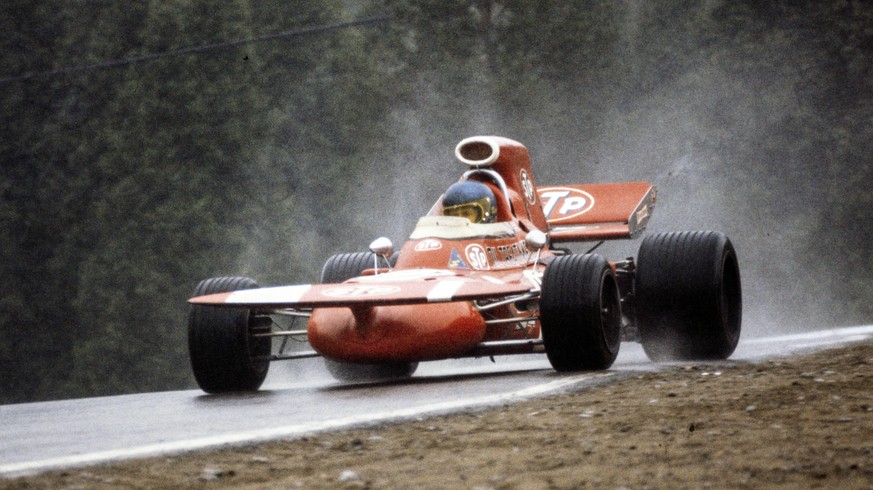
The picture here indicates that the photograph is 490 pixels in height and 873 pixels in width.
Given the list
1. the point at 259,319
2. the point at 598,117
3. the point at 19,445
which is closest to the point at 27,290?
the point at 598,117

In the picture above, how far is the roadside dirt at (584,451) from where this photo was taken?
585 centimetres

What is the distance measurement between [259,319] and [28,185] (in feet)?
Result: 115

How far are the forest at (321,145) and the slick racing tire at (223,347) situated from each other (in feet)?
96.5

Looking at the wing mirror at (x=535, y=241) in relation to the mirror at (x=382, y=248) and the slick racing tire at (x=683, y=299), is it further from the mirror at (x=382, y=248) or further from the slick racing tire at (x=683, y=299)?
the mirror at (x=382, y=248)

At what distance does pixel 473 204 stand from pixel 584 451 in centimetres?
674

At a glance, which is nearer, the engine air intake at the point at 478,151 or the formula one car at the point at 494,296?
the formula one car at the point at 494,296

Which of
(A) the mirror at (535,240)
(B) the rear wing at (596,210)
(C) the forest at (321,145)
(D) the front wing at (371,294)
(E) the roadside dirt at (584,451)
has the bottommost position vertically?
(E) the roadside dirt at (584,451)

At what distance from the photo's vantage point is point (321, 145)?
47.3 meters

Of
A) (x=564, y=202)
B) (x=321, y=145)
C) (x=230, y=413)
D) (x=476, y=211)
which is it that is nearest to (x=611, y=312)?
(x=476, y=211)

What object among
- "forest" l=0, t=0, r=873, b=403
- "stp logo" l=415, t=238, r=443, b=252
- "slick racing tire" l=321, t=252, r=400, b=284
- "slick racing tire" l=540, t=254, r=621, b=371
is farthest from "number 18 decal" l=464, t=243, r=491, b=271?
"forest" l=0, t=0, r=873, b=403

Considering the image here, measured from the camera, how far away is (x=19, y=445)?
7824 mm

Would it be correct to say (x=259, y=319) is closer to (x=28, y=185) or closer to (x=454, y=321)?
(x=454, y=321)

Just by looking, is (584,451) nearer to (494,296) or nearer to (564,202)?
(494,296)

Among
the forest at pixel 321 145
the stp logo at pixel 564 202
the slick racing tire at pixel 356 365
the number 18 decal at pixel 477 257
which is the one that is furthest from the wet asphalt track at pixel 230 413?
the forest at pixel 321 145
